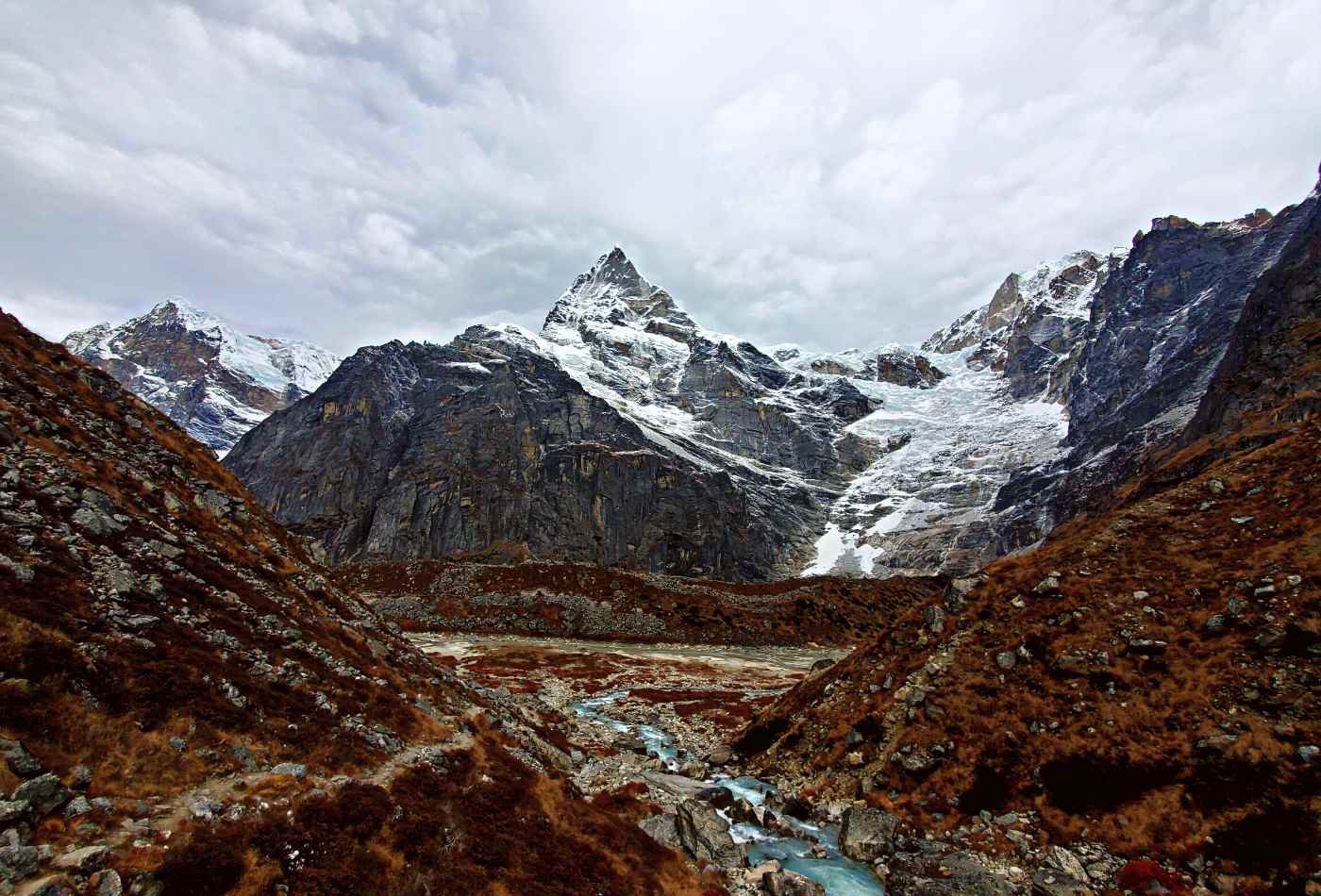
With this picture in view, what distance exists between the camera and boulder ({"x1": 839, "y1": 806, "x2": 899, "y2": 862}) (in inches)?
856

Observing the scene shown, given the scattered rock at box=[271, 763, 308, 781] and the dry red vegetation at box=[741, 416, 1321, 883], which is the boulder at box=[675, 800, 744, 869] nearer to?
the dry red vegetation at box=[741, 416, 1321, 883]

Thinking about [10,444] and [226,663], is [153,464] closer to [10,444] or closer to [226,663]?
[10,444]

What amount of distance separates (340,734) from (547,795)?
8280mm

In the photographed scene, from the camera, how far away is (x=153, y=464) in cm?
2873

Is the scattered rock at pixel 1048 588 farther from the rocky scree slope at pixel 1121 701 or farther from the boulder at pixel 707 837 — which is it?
the boulder at pixel 707 837

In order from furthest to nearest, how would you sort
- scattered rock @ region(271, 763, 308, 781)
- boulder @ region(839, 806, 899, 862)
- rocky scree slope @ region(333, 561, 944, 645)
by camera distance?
rocky scree slope @ region(333, 561, 944, 645), boulder @ region(839, 806, 899, 862), scattered rock @ region(271, 763, 308, 781)

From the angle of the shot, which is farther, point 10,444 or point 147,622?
point 10,444

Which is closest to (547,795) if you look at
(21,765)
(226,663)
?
(226,663)

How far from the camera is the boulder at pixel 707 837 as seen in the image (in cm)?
2153

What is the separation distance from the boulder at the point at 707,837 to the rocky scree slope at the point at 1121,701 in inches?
219

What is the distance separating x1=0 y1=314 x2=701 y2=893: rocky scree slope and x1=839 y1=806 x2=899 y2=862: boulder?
6.46 m

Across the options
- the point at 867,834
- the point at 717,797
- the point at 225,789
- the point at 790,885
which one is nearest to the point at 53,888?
the point at 225,789

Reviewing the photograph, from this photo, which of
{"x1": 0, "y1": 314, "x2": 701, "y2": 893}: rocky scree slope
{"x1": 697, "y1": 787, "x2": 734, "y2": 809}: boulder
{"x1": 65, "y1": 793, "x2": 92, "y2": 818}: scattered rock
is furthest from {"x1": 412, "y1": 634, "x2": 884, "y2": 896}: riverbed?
{"x1": 65, "y1": 793, "x2": 92, "y2": 818}: scattered rock

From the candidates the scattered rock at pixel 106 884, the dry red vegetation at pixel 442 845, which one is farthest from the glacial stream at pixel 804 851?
A: the scattered rock at pixel 106 884
